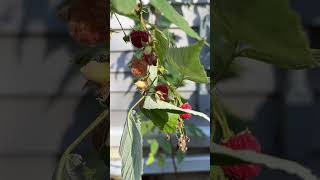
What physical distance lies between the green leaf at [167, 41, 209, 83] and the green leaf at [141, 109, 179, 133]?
0.15ft

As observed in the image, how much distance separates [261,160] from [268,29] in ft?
0.42

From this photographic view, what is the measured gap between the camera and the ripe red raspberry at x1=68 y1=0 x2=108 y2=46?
467 millimetres

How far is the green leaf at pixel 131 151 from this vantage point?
0.44 metres

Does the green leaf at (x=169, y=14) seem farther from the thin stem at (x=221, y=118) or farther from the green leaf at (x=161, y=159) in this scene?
the green leaf at (x=161, y=159)

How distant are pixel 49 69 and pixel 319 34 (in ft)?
0.81

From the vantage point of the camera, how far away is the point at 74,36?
469 millimetres

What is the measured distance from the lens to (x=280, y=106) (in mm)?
448

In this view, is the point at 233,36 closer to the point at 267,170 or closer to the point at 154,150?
the point at 267,170

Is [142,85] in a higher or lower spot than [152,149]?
higher

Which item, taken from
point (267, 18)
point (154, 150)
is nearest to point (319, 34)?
point (267, 18)

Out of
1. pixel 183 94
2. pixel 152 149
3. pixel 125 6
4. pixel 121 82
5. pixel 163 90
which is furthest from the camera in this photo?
pixel 121 82

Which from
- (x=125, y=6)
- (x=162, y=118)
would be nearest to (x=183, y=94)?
(x=162, y=118)

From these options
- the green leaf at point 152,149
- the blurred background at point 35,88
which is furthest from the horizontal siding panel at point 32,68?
the green leaf at point 152,149

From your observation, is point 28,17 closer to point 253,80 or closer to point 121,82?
point 253,80
